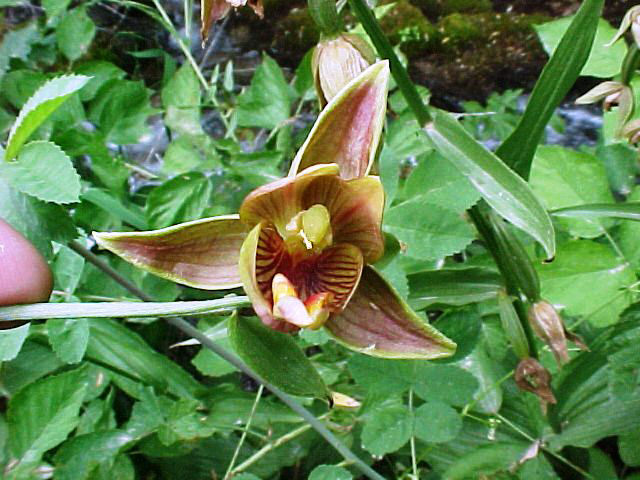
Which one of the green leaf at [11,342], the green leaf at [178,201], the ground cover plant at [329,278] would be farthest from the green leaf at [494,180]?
the green leaf at [11,342]

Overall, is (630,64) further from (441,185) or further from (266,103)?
(266,103)

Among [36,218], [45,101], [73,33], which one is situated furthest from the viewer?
[73,33]

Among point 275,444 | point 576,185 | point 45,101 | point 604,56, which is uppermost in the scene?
point 45,101

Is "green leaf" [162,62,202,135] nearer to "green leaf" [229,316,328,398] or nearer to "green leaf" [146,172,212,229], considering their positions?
"green leaf" [146,172,212,229]

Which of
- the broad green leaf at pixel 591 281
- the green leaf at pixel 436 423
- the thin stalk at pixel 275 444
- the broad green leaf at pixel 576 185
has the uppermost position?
the broad green leaf at pixel 576 185

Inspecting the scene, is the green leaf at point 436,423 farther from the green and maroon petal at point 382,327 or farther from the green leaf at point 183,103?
the green leaf at point 183,103

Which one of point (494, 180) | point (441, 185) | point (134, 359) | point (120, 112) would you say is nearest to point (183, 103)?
point (120, 112)

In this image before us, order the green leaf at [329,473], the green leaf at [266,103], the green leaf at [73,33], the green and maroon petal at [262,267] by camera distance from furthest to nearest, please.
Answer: the green leaf at [73,33] → the green leaf at [266,103] → the green leaf at [329,473] → the green and maroon petal at [262,267]

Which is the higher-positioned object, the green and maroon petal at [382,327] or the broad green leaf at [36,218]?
the broad green leaf at [36,218]
